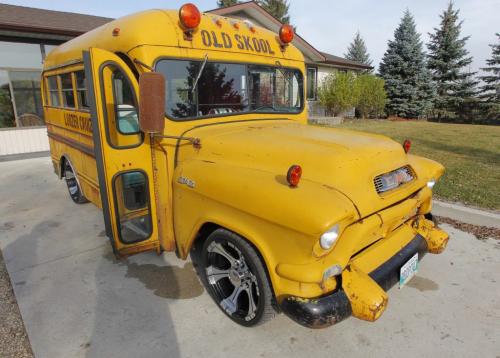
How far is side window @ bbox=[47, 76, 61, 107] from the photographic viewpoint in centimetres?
484

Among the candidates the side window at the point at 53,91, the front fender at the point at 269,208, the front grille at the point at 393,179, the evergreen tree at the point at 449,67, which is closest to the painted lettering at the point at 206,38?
the front fender at the point at 269,208

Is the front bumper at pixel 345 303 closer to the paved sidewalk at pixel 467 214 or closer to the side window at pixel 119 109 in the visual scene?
the side window at pixel 119 109

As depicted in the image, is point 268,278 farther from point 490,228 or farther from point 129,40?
point 490,228

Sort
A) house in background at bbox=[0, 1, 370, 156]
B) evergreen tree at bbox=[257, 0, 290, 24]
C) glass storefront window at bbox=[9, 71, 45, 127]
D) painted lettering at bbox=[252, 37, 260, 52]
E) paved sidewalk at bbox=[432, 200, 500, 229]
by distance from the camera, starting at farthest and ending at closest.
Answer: evergreen tree at bbox=[257, 0, 290, 24] → glass storefront window at bbox=[9, 71, 45, 127] → house in background at bbox=[0, 1, 370, 156] → paved sidewalk at bbox=[432, 200, 500, 229] → painted lettering at bbox=[252, 37, 260, 52]

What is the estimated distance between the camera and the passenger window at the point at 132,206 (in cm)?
309

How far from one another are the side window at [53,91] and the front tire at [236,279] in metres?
3.62

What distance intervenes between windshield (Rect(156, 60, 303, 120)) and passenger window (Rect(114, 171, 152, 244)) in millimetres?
702

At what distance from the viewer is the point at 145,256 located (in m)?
3.71

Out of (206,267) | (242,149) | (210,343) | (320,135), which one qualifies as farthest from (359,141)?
(210,343)

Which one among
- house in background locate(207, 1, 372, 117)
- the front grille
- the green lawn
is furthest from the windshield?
house in background locate(207, 1, 372, 117)

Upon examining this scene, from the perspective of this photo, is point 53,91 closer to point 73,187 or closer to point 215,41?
point 73,187

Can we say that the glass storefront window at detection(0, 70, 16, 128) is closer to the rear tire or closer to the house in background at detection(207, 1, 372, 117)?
the rear tire

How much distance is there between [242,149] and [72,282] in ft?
7.06

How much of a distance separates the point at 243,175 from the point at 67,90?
324 centimetres
